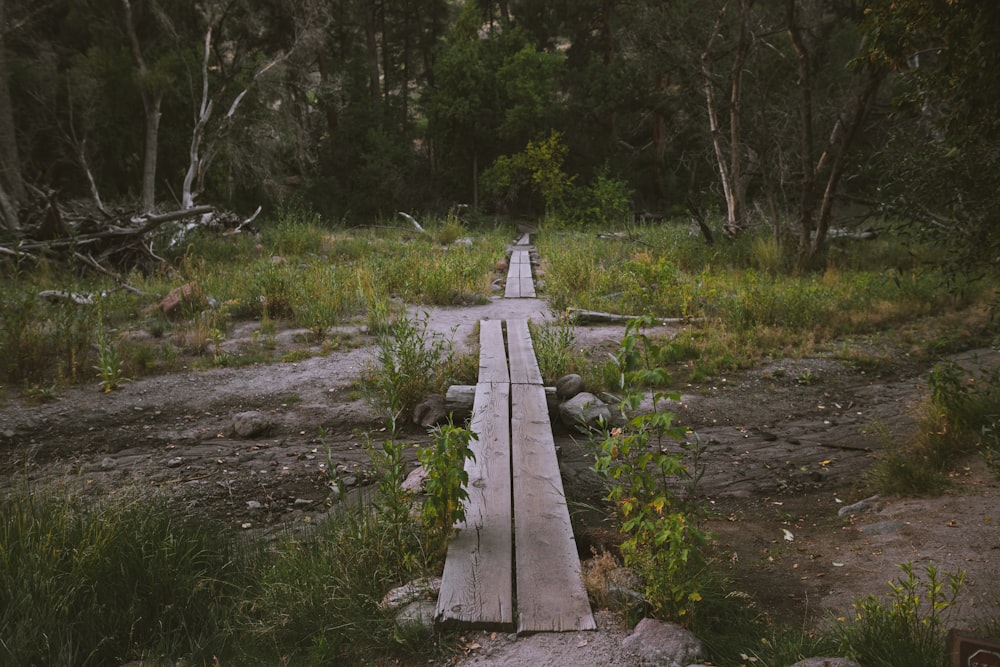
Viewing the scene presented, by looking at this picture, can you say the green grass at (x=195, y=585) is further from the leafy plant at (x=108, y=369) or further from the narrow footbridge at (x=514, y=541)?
the leafy plant at (x=108, y=369)

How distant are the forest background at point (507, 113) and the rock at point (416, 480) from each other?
10.9 feet

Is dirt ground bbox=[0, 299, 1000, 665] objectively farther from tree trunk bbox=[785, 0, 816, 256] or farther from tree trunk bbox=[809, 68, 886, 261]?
tree trunk bbox=[785, 0, 816, 256]

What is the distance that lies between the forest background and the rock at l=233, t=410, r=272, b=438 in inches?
177

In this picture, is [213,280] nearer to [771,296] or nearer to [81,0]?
[771,296]

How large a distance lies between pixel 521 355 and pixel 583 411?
1.06 meters

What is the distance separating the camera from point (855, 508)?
3.74 m

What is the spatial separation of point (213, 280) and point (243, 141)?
9447 millimetres

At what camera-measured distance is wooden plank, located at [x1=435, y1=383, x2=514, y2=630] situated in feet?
8.48

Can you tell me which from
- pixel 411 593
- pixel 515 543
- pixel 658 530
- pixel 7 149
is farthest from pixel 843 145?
pixel 7 149

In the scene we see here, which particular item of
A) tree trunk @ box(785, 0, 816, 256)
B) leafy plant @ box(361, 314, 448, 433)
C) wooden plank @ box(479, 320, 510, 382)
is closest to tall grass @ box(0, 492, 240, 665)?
leafy plant @ box(361, 314, 448, 433)

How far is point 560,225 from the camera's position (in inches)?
707

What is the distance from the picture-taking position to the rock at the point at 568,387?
5441 mm

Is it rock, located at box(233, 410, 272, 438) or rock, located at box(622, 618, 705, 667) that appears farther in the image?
rock, located at box(233, 410, 272, 438)

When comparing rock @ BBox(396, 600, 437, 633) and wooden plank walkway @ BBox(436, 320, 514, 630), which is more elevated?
wooden plank walkway @ BBox(436, 320, 514, 630)
